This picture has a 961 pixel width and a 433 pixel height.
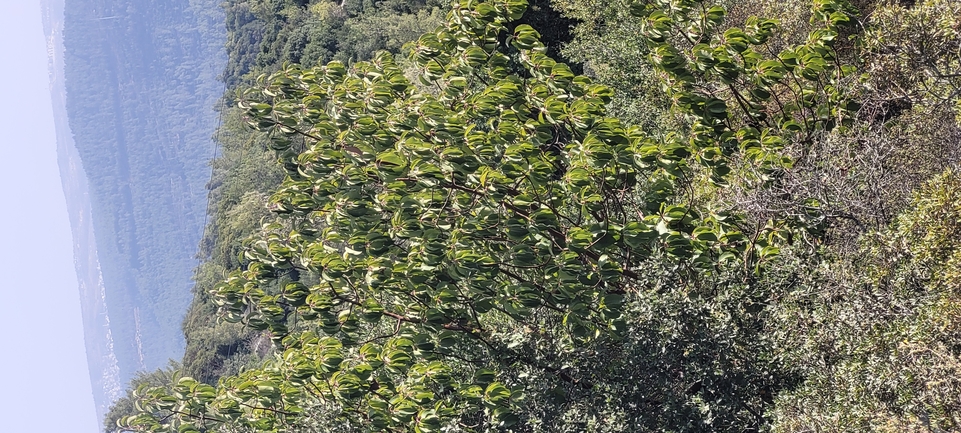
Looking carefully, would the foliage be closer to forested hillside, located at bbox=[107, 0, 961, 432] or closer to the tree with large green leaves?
forested hillside, located at bbox=[107, 0, 961, 432]

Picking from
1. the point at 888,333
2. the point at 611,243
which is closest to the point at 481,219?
the point at 611,243

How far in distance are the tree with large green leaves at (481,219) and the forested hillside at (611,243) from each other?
48 mm

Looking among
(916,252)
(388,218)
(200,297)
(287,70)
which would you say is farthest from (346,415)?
(200,297)

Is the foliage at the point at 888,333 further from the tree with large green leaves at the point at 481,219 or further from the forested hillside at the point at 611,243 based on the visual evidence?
the tree with large green leaves at the point at 481,219

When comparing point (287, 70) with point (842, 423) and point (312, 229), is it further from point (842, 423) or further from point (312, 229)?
point (842, 423)

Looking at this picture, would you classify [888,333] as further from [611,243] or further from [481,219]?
[481,219]

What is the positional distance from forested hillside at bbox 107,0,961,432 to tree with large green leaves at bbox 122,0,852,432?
0.16ft

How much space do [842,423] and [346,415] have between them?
22.9 ft

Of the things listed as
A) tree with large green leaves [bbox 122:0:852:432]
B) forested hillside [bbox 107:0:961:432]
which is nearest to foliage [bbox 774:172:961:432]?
forested hillside [bbox 107:0:961:432]

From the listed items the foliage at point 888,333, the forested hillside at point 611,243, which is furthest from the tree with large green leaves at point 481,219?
the foliage at point 888,333

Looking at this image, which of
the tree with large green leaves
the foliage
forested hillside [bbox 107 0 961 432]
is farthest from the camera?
the tree with large green leaves

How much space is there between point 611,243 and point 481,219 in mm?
1824

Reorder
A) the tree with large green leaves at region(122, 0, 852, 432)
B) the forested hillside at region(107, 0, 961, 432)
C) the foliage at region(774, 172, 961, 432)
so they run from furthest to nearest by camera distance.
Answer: the tree with large green leaves at region(122, 0, 852, 432), the forested hillside at region(107, 0, 961, 432), the foliage at region(774, 172, 961, 432)

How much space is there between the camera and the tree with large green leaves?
10383 mm
